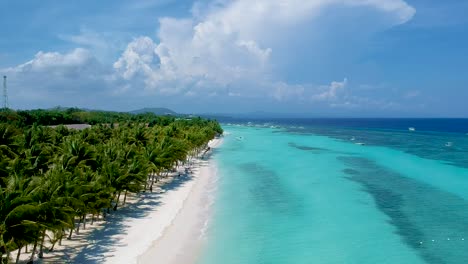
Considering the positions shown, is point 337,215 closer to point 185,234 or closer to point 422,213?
point 422,213

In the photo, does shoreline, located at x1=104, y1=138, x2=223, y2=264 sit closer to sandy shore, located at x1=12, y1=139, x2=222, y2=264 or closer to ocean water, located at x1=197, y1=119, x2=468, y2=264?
sandy shore, located at x1=12, y1=139, x2=222, y2=264

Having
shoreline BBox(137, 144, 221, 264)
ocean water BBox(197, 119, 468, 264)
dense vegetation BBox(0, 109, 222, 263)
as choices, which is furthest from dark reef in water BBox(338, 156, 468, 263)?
dense vegetation BBox(0, 109, 222, 263)

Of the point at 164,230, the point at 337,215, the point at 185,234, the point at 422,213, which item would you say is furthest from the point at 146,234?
the point at 422,213

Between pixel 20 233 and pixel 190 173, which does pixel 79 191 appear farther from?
pixel 190 173

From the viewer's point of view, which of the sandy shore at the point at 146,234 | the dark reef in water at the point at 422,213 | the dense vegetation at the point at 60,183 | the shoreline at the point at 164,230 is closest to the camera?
the dense vegetation at the point at 60,183

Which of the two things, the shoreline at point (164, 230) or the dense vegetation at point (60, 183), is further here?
the shoreline at point (164, 230)

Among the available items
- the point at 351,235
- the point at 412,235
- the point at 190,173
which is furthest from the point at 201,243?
the point at 190,173

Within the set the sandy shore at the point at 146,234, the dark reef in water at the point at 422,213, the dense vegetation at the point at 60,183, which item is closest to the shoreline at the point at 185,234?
the sandy shore at the point at 146,234

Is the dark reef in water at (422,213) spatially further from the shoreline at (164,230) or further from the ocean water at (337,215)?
the shoreline at (164,230)
